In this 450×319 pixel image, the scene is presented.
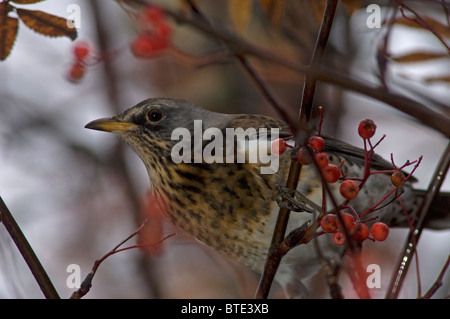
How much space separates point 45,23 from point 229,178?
1.36 m

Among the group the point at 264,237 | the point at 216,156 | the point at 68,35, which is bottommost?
the point at 264,237

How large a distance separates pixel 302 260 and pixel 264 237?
0.53 metres

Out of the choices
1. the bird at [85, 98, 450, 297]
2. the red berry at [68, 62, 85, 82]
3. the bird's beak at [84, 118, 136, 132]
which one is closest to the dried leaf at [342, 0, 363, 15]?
the bird at [85, 98, 450, 297]

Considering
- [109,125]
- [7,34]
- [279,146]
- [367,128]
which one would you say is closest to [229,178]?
[109,125]

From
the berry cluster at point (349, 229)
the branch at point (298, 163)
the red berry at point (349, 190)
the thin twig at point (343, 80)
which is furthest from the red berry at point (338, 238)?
the thin twig at point (343, 80)

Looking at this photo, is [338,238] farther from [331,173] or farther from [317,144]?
[317,144]

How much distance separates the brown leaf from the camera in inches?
90.4

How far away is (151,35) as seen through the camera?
8.77ft

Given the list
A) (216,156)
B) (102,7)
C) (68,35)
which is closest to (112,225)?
(102,7)

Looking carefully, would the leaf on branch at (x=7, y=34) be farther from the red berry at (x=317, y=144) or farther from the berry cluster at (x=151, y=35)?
the red berry at (x=317, y=144)

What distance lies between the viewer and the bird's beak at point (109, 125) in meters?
3.42

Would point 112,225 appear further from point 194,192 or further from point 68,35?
point 68,35

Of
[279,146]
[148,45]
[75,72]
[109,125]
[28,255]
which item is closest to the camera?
[28,255]
